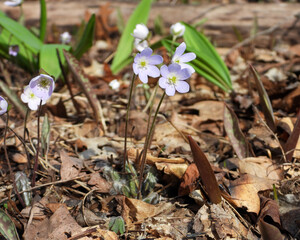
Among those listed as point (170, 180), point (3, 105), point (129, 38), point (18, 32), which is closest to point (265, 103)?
point (170, 180)

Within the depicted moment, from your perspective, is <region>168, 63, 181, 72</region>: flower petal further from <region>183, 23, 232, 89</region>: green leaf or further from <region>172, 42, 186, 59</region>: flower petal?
<region>183, 23, 232, 89</region>: green leaf

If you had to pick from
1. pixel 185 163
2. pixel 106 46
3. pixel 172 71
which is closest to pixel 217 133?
pixel 185 163

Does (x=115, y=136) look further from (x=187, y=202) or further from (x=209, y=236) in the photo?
(x=209, y=236)

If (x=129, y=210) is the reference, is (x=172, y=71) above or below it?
above

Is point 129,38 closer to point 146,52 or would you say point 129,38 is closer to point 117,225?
point 146,52

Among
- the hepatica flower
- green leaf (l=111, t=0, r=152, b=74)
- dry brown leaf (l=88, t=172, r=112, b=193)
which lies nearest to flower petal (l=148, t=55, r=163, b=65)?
the hepatica flower

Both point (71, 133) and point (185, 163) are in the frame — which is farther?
point (71, 133)

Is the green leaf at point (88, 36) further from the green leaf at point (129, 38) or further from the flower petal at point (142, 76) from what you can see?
the flower petal at point (142, 76)
